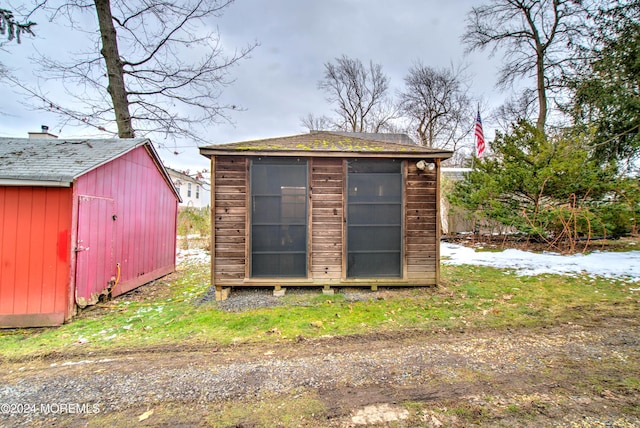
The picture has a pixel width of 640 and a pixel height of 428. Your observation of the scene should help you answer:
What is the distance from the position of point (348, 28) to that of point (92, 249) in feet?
56.0

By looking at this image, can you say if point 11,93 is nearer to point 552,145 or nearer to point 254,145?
point 254,145

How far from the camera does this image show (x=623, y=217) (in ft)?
24.6

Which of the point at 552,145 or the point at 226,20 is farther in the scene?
the point at 226,20

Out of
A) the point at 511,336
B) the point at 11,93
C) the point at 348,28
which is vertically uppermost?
the point at 348,28

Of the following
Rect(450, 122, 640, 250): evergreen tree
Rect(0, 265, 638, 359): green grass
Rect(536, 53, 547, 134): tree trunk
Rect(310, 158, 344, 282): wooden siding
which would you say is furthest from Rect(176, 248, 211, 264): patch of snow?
Rect(536, 53, 547, 134): tree trunk

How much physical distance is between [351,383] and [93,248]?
4697mm

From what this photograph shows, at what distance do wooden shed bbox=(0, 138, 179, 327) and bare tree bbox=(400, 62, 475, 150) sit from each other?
71.1ft

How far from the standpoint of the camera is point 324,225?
4938 millimetres

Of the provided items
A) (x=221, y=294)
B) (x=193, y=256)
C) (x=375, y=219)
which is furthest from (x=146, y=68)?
(x=375, y=219)

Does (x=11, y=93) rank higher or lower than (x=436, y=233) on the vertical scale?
higher

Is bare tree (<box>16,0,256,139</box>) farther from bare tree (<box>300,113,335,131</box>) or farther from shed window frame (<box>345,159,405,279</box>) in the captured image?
bare tree (<box>300,113,335,131</box>)

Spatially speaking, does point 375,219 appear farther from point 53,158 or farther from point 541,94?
point 541,94

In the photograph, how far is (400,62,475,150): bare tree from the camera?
22312 mm

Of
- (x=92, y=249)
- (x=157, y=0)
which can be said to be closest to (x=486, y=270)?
(x=92, y=249)
